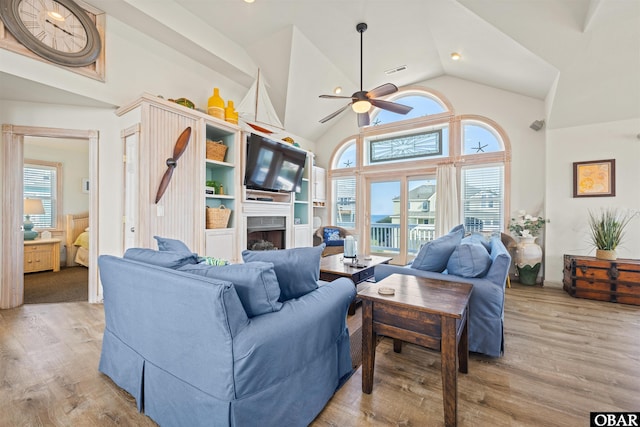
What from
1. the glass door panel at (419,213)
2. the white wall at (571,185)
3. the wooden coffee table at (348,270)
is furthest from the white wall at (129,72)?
the white wall at (571,185)

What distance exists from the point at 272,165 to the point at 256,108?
94cm

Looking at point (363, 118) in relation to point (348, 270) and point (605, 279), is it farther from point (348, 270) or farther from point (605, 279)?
Answer: point (605, 279)

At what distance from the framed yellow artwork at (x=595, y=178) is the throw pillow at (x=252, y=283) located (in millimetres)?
4961

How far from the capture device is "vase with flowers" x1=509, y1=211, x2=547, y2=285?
4145mm

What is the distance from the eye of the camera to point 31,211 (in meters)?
4.73

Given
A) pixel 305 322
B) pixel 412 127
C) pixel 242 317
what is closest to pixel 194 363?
pixel 242 317

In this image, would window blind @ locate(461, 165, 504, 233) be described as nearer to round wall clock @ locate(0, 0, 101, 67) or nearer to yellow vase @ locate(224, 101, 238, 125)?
yellow vase @ locate(224, 101, 238, 125)

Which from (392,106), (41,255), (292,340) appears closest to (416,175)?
(392,106)

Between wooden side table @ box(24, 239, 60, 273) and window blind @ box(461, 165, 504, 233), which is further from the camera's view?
window blind @ box(461, 165, 504, 233)

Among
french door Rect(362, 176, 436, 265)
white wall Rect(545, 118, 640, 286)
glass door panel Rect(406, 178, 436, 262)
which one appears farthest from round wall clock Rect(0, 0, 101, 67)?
white wall Rect(545, 118, 640, 286)

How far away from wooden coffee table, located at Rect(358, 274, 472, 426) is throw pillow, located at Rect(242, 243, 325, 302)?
350mm

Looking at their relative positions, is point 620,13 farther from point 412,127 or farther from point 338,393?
point 338,393

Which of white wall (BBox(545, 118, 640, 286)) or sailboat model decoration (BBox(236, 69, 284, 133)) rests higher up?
sailboat model decoration (BBox(236, 69, 284, 133))

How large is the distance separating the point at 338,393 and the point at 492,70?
4.83 metres
